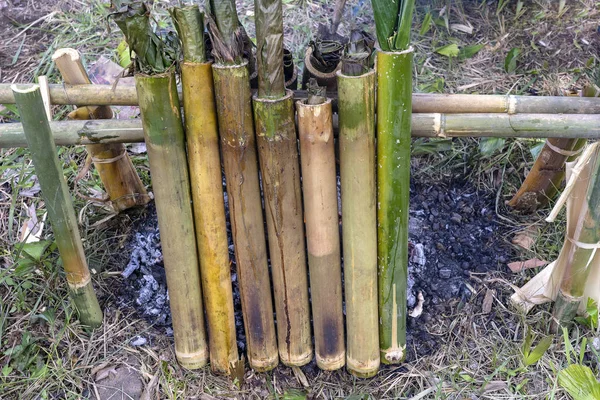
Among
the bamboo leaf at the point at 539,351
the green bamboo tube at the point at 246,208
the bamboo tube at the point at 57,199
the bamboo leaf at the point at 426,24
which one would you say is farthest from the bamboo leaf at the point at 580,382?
the bamboo leaf at the point at 426,24

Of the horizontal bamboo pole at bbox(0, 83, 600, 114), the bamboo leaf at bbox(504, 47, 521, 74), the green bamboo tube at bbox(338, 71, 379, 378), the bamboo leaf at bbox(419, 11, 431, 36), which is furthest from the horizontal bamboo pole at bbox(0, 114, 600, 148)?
the bamboo leaf at bbox(419, 11, 431, 36)

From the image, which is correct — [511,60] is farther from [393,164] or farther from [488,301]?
[393,164]

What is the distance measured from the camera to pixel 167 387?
6.77ft

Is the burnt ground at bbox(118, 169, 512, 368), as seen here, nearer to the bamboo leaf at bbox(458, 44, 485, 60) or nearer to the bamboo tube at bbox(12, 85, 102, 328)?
the bamboo tube at bbox(12, 85, 102, 328)

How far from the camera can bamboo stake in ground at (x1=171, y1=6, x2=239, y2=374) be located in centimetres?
167

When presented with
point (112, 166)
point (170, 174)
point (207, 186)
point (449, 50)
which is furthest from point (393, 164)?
point (449, 50)

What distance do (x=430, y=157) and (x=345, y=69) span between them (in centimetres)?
131

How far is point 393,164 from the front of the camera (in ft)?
5.84

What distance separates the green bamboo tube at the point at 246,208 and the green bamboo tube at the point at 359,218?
0.85 ft

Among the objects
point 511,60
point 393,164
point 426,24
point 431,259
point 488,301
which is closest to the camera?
point 393,164

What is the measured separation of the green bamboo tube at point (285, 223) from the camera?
171 cm

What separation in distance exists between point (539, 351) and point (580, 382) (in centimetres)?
19

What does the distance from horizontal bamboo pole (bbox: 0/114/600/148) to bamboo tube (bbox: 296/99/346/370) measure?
1.05 ft

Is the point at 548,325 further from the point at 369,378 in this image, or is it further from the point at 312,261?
the point at 312,261
